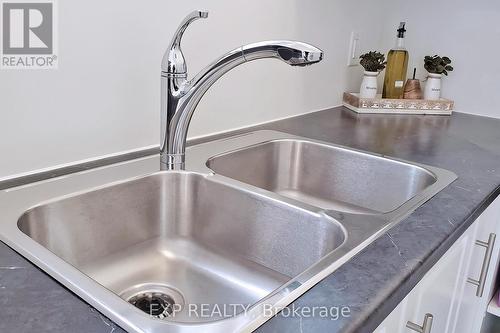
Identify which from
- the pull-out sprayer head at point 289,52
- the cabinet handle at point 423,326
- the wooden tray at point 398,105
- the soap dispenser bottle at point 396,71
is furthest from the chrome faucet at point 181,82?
the soap dispenser bottle at point 396,71

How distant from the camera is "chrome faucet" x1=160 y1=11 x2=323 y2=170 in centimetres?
82

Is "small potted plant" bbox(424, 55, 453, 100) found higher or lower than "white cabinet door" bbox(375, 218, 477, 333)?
higher

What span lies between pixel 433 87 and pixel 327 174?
767 millimetres

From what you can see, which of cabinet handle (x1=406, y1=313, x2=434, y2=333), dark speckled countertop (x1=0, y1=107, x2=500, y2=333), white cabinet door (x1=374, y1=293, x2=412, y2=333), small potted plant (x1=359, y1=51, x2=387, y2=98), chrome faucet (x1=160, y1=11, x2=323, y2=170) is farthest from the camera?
small potted plant (x1=359, y1=51, x2=387, y2=98)

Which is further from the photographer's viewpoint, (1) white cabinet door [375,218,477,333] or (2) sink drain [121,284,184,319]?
(2) sink drain [121,284,184,319]

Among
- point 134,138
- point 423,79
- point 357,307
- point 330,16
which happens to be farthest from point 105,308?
point 423,79

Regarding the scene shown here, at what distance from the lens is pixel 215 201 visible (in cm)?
92

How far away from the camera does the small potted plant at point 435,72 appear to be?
1.74 meters

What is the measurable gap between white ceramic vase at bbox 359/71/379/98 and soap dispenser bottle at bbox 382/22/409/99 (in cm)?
9

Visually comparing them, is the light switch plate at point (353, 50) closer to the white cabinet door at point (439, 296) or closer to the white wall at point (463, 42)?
the white wall at point (463, 42)

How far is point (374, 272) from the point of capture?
615 millimetres

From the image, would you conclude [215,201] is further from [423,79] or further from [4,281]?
[423,79]

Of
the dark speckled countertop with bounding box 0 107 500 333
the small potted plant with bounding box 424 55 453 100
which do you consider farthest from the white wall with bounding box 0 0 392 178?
the small potted plant with bounding box 424 55 453 100

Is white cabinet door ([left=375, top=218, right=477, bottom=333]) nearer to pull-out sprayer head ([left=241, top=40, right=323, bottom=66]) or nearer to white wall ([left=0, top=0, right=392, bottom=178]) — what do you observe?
pull-out sprayer head ([left=241, top=40, right=323, bottom=66])
